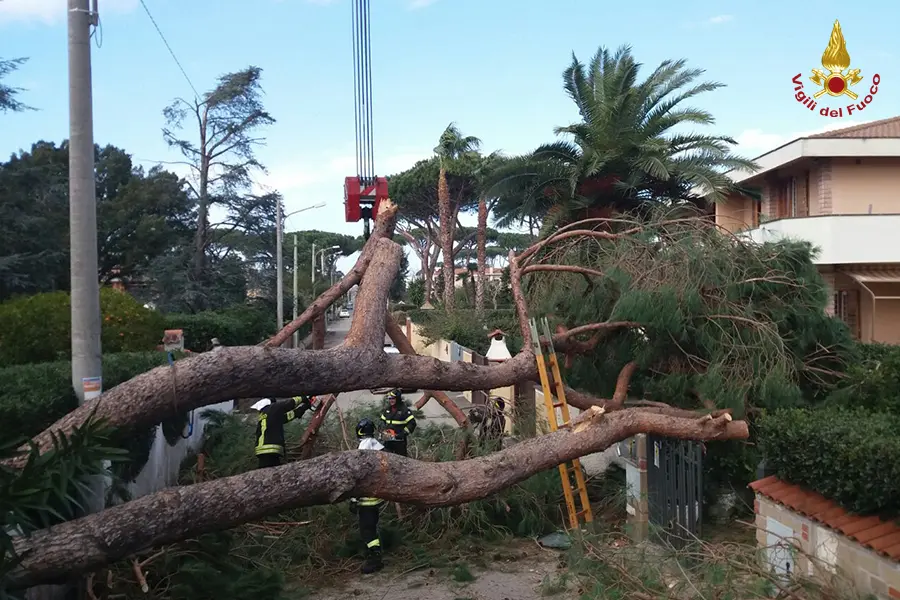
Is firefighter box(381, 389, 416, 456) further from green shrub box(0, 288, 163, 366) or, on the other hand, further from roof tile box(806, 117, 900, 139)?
roof tile box(806, 117, 900, 139)

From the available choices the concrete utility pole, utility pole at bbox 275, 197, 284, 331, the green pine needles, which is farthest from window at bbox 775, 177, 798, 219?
the concrete utility pole

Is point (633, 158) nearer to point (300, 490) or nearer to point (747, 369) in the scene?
point (747, 369)

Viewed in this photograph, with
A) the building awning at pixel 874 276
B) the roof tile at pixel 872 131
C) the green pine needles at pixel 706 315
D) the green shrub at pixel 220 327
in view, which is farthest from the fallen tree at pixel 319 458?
the green shrub at pixel 220 327

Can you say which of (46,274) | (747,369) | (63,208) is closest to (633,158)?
(747,369)

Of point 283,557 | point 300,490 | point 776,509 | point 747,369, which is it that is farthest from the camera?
point 747,369

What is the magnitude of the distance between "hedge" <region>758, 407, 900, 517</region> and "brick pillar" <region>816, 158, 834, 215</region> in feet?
42.5

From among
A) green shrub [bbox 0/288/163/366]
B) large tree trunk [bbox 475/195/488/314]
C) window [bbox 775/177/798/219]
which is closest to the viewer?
green shrub [bbox 0/288/163/366]

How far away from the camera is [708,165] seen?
1588 centimetres

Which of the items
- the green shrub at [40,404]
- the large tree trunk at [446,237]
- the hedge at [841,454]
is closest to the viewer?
the hedge at [841,454]

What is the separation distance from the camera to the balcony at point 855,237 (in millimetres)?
16969

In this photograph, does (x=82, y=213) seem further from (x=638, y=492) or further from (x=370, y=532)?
(x=638, y=492)

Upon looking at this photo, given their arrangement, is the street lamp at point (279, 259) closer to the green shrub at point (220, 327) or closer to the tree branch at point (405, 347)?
the green shrub at point (220, 327)

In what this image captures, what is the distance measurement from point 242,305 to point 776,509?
2791 cm

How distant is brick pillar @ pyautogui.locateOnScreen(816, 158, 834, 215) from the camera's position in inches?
709
